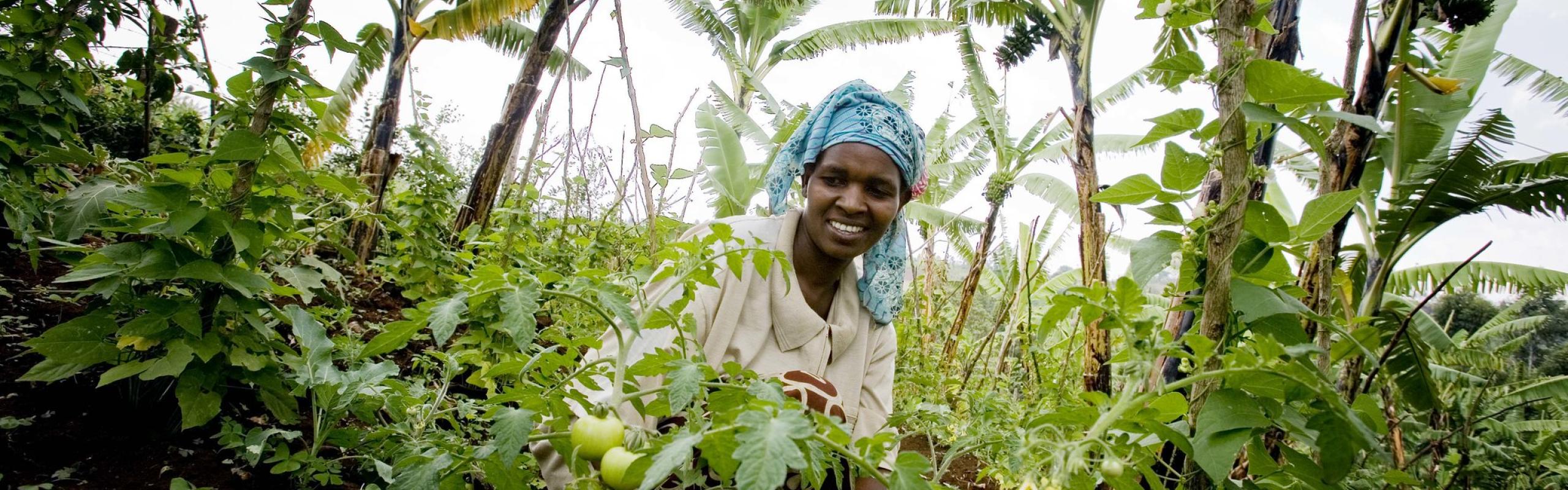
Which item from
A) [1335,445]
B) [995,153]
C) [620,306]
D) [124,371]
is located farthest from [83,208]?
[995,153]

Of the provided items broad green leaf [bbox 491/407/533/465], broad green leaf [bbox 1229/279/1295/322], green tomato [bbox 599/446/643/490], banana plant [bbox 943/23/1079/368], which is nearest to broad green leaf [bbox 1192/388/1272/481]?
broad green leaf [bbox 1229/279/1295/322]

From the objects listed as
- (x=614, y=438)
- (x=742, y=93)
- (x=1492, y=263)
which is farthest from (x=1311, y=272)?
(x=742, y=93)

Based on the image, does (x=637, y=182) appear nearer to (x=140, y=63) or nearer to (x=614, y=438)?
(x=140, y=63)

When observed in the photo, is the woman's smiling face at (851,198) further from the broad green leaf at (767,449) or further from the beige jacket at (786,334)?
the broad green leaf at (767,449)

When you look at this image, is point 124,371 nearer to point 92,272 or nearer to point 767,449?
point 92,272

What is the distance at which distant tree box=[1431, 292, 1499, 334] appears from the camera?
14695 millimetres

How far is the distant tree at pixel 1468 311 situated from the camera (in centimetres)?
1470

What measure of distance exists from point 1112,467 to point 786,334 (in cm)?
130

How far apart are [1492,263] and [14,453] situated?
9.12m

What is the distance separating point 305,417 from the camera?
1976 millimetres

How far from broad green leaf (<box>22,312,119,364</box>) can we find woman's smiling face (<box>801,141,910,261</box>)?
63.1 inches

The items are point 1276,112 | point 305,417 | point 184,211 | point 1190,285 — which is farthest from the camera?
point 305,417

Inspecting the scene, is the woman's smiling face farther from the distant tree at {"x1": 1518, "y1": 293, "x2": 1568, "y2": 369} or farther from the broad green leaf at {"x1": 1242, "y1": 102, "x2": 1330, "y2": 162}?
the distant tree at {"x1": 1518, "y1": 293, "x2": 1568, "y2": 369}

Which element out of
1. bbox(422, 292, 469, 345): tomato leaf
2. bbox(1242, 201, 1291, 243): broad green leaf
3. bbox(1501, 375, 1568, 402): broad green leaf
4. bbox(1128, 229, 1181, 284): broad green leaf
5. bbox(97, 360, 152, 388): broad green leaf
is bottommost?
bbox(97, 360, 152, 388): broad green leaf
